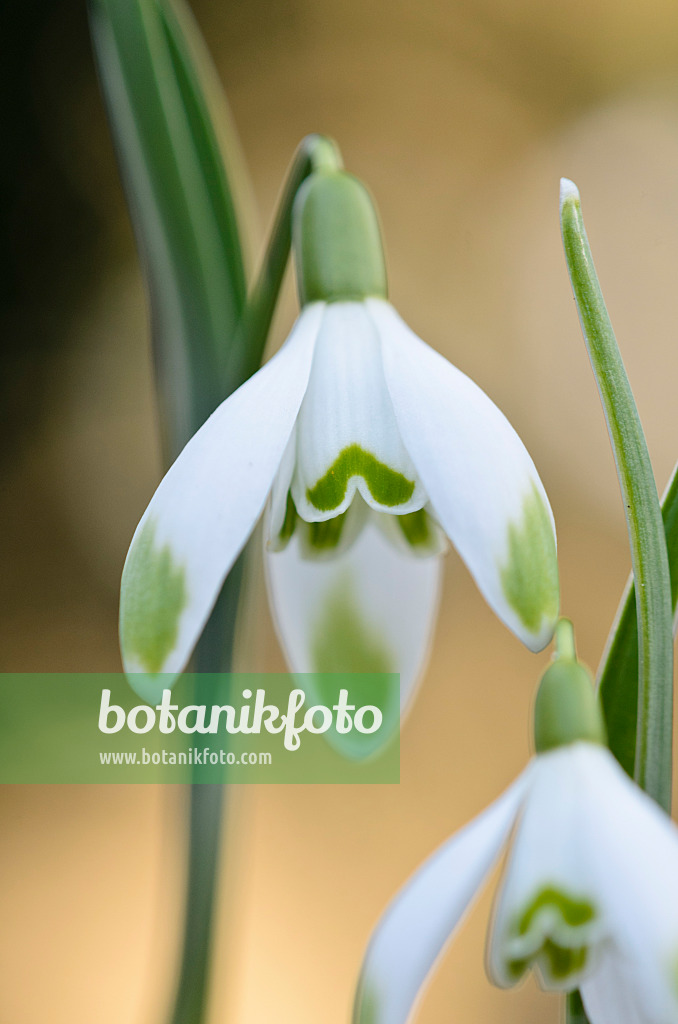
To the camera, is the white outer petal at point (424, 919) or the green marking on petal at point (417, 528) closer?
the white outer petal at point (424, 919)

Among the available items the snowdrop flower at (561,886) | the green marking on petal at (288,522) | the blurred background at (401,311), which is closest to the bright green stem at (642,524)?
the snowdrop flower at (561,886)

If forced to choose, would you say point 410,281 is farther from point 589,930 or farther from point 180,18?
point 589,930

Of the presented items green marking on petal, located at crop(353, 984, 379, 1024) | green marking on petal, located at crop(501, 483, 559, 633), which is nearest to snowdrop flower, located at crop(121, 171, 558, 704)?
green marking on petal, located at crop(501, 483, 559, 633)

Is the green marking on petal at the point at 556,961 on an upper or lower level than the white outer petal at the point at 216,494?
lower

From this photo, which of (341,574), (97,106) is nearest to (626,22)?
(97,106)

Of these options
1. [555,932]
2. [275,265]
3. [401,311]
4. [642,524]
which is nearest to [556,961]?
[555,932]

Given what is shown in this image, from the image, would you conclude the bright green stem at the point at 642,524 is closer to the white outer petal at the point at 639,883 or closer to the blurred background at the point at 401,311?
A: the white outer petal at the point at 639,883

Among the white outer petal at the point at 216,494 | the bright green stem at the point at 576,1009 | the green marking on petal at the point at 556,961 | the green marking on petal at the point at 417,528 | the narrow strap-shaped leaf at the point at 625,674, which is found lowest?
the bright green stem at the point at 576,1009

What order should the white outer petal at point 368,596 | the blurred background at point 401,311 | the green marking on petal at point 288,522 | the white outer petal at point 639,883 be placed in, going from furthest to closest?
the blurred background at point 401,311
the white outer petal at point 368,596
the green marking on petal at point 288,522
the white outer petal at point 639,883
